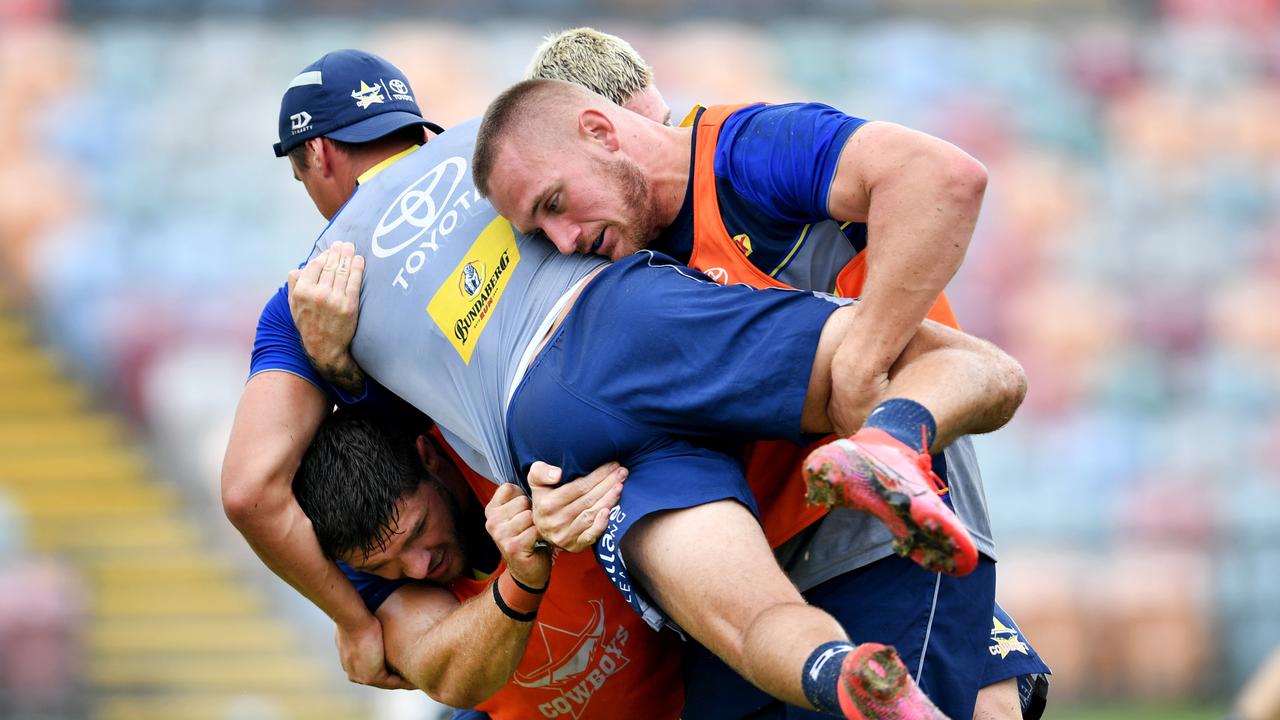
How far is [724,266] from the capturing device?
3.74m

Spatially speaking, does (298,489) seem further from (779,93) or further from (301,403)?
(779,93)

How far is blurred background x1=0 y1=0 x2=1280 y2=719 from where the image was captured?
1049cm

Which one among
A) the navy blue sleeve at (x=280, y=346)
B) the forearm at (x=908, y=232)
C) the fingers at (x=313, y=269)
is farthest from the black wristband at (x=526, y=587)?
the forearm at (x=908, y=232)

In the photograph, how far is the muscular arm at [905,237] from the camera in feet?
11.1

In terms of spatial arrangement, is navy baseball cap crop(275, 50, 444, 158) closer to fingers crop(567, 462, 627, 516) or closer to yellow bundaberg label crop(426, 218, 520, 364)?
yellow bundaberg label crop(426, 218, 520, 364)

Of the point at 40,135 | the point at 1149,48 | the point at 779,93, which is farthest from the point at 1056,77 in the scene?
the point at 40,135

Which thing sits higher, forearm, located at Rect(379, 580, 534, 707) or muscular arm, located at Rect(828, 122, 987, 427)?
muscular arm, located at Rect(828, 122, 987, 427)

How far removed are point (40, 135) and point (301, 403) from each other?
1002 centimetres

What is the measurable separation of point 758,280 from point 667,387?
39 cm

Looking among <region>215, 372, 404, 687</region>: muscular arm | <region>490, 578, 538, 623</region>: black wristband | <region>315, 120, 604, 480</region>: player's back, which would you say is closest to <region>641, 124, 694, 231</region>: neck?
<region>315, 120, 604, 480</region>: player's back

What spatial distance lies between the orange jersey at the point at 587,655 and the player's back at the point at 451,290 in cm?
38

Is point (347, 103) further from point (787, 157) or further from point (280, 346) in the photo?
point (787, 157)

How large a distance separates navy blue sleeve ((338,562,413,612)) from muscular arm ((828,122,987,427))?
→ 1540 millimetres

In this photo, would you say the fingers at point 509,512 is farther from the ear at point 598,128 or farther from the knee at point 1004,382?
the knee at point 1004,382
